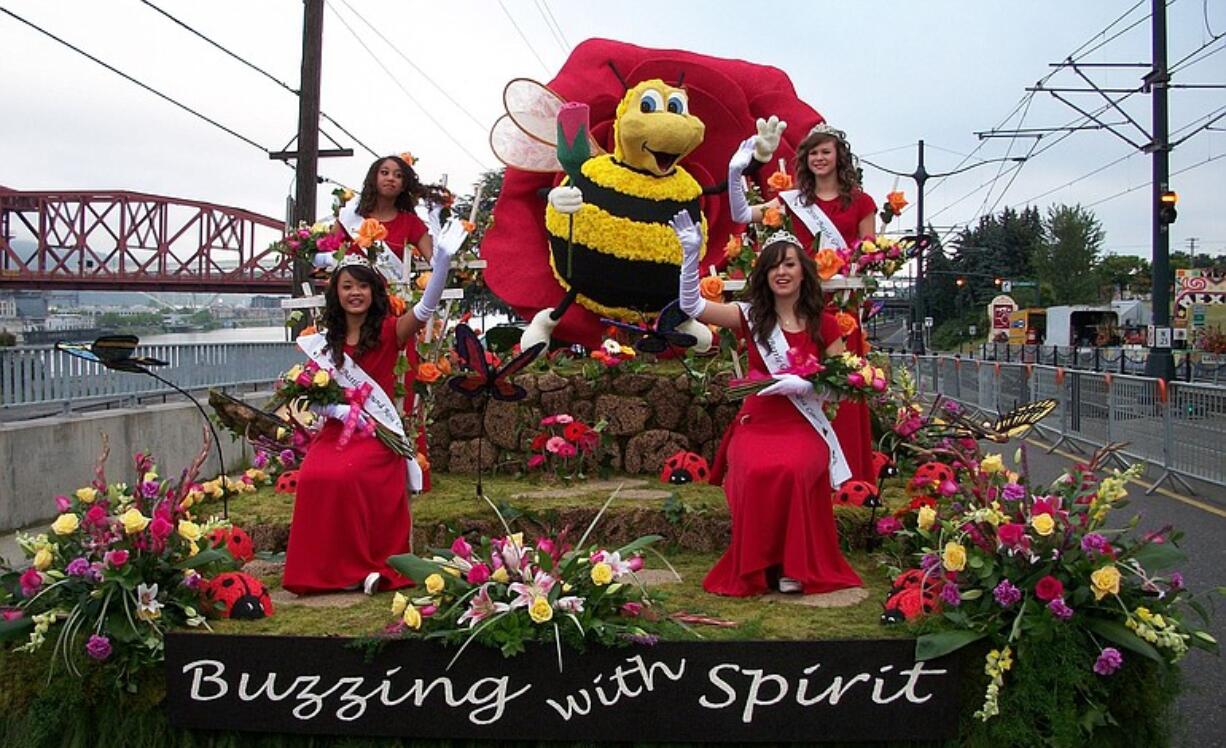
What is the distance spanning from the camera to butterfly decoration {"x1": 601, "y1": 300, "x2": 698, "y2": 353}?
625cm

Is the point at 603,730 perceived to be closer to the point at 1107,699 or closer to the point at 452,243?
the point at 1107,699

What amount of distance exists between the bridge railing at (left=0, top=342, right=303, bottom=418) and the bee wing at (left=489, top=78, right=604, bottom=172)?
288cm

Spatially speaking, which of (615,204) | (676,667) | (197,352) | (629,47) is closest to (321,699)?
(676,667)

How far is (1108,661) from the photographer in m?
3.35

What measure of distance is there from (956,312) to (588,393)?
63.8 m

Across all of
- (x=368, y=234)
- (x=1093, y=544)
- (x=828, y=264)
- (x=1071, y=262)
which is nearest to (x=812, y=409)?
(x=828, y=264)

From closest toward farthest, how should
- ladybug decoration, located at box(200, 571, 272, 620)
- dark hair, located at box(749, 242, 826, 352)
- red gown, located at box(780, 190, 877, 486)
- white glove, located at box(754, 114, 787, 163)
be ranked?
ladybug decoration, located at box(200, 571, 272, 620) < dark hair, located at box(749, 242, 826, 352) < red gown, located at box(780, 190, 877, 486) < white glove, located at box(754, 114, 787, 163)

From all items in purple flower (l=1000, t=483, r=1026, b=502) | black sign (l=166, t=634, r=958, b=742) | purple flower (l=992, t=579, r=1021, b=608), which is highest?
purple flower (l=1000, t=483, r=1026, b=502)

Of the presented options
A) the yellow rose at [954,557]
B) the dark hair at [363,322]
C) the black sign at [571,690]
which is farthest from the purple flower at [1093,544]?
the dark hair at [363,322]

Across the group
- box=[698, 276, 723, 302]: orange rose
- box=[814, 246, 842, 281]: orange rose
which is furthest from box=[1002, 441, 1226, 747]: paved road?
box=[698, 276, 723, 302]: orange rose

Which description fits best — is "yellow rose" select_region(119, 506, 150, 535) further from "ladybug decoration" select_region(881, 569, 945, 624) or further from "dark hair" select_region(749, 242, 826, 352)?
"ladybug decoration" select_region(881, 569, 945, 624)

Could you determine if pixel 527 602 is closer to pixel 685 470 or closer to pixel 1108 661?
pixel 1108 661

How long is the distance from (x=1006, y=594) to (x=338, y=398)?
2.83m

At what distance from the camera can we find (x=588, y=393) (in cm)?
698
